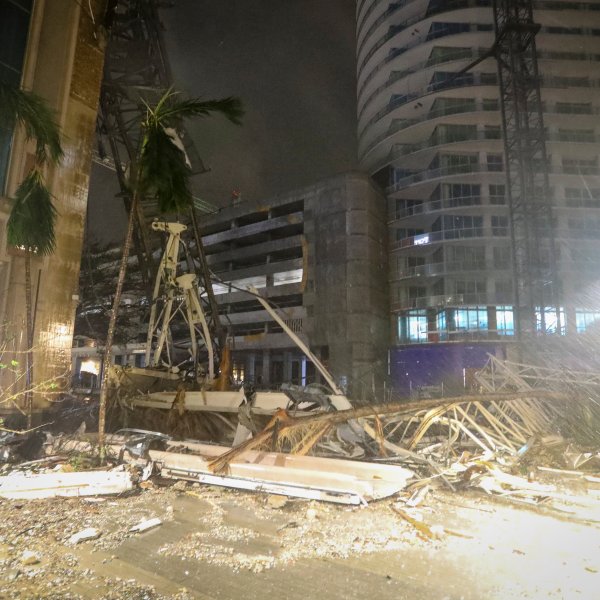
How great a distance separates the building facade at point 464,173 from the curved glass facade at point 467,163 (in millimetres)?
96

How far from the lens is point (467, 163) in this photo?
40.3 m

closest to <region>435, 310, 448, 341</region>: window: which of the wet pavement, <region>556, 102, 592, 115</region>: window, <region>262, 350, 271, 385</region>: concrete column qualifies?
<region>262, 350, 271, 385</region>: concrete column

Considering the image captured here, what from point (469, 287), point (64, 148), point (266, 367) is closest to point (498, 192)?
point (469, 287)

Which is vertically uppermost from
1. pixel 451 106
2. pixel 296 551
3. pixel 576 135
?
pixel 451 106

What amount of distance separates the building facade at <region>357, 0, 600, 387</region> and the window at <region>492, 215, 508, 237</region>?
99 millimetres

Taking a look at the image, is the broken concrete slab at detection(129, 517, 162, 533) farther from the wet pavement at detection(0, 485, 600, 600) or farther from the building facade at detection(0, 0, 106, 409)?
the building facade at detection(0, 0, 106, 409)

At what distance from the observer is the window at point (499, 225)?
123 feet

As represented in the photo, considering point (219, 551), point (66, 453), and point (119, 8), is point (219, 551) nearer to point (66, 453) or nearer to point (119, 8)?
point (66, 453)

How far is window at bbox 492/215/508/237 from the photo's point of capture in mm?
37469

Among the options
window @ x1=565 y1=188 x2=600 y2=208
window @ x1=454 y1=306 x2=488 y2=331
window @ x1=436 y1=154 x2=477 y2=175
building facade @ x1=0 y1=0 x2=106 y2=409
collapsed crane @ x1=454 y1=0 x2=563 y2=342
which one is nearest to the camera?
building facade @ x1=0 y1=0 x2=106 y2=409

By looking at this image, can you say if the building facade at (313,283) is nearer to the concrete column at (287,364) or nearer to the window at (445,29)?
the concrete column at (287,364)

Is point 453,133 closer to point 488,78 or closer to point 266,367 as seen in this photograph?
point 488,78

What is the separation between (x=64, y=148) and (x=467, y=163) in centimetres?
3768

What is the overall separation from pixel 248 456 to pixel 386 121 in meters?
45.6
